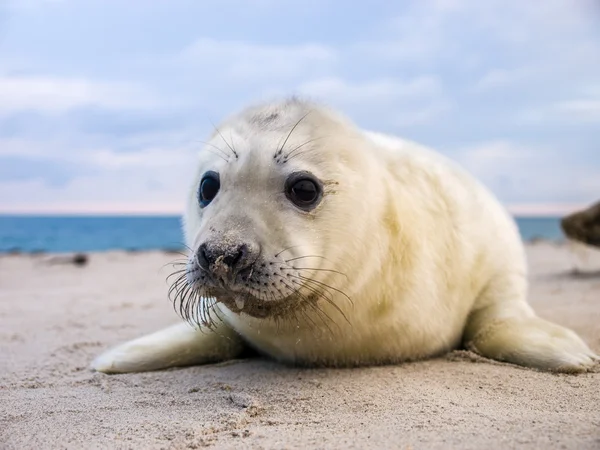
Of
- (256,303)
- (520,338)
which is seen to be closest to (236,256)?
(256,303)

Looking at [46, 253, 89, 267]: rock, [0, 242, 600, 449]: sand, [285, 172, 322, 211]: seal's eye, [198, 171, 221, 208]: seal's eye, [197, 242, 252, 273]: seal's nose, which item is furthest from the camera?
[46, 253, 89, 267]: rock

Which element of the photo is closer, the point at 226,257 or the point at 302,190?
the point at 226,257

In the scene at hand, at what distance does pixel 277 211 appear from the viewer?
2260mm

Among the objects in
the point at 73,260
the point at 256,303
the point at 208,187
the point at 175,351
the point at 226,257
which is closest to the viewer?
the point at 226,257

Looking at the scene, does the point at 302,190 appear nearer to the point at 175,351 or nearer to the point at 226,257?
the point at 226,257

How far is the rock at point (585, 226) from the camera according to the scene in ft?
20.5

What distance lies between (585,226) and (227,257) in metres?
5.21

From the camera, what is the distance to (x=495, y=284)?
3.14 m

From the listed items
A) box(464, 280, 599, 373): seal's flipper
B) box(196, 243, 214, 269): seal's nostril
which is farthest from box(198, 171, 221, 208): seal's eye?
box(464, 280, 599, 373): seal's flipper

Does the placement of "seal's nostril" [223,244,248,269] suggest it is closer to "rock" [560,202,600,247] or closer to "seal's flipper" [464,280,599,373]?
"seal's flipper" [464,280,599,373]

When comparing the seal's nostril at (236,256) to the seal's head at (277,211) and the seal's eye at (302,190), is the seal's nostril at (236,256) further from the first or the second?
the seal's eye at (302,190)

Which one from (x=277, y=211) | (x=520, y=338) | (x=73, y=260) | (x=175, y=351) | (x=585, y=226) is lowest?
(x=73, y=260)

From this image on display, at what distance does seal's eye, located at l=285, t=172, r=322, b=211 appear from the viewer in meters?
2.32

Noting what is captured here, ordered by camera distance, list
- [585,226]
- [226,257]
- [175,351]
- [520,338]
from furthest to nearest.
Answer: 1. [585,226]
2. [175,351]
3. [520,338]
4. [226,257]
